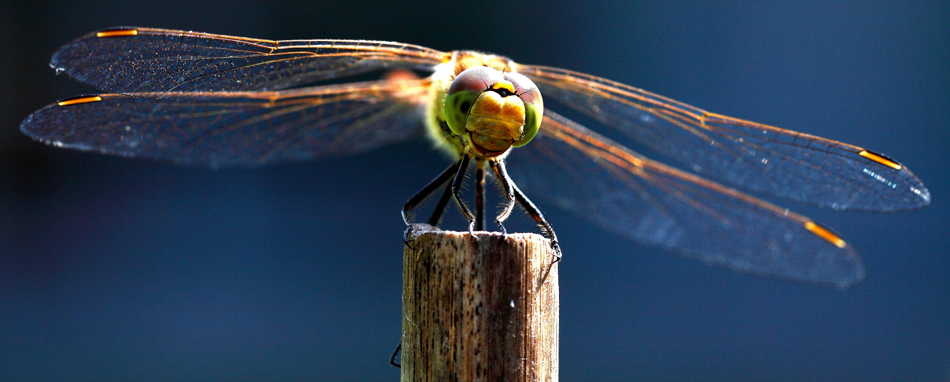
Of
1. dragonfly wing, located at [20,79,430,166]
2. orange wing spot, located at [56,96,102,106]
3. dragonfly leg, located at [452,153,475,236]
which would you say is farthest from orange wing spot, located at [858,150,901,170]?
orange wing spot, located at [56,96,102,106]

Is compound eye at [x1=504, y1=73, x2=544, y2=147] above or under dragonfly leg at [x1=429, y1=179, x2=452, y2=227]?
above

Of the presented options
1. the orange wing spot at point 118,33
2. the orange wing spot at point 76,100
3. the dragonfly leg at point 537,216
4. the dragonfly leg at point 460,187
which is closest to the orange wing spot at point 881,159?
the dragonfly leg at point 537,216

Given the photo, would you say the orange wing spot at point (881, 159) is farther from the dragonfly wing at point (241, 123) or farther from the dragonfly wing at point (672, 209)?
the dragonfly wing at point (241, 123)

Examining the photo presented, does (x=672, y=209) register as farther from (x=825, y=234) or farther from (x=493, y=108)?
(x=493, y=108)

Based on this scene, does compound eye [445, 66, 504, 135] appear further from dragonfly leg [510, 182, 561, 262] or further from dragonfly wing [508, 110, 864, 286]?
dragonfly wing [508, 110, 864, 286]

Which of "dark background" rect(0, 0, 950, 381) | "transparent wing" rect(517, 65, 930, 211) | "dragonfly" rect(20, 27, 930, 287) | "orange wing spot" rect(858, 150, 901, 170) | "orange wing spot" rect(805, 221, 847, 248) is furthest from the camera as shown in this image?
"dark background" rect(0, 0, 950, 381)

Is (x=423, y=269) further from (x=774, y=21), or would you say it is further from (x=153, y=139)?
(x=774, y=21)
